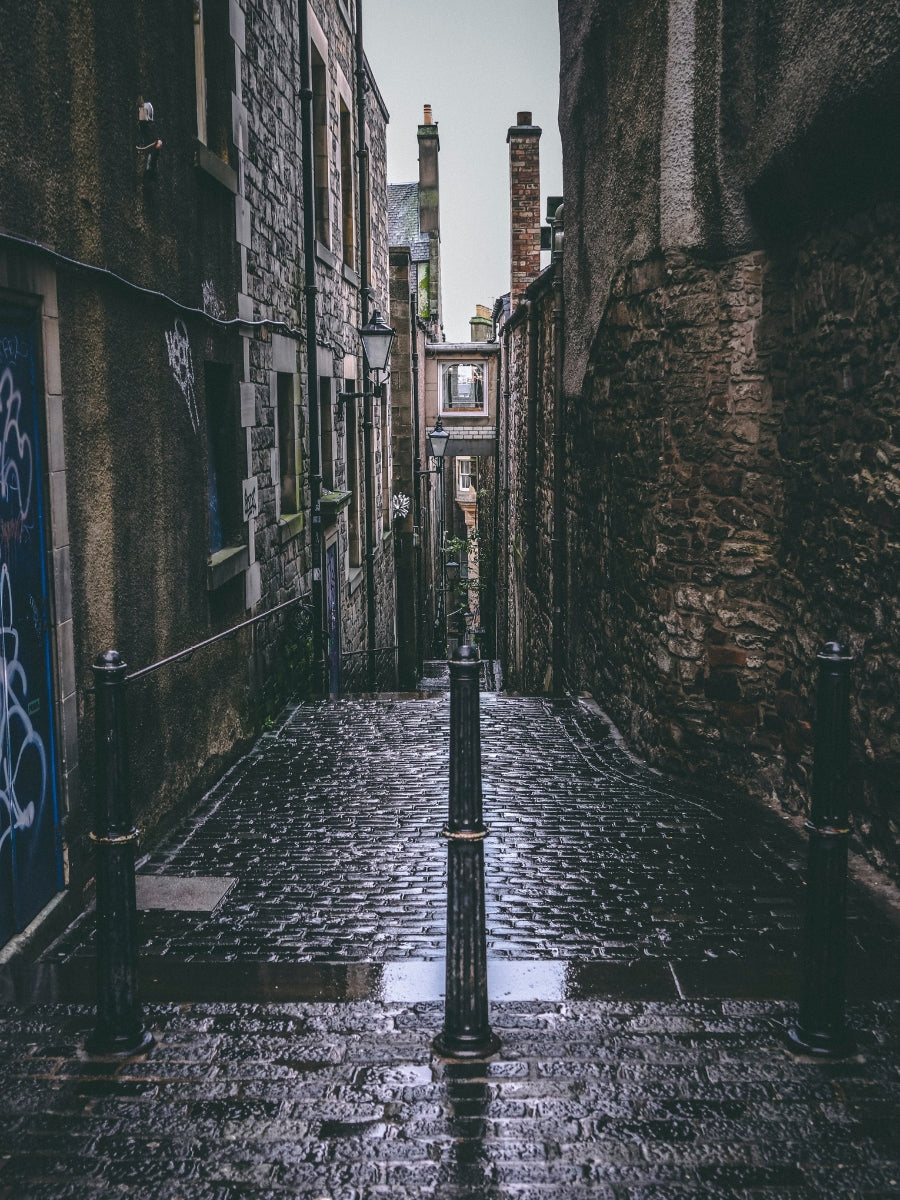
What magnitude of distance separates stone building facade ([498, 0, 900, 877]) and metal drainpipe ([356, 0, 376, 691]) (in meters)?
6.53

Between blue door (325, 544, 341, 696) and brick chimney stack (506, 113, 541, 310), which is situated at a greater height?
brick chimney stack (506, 113, 541, 310)

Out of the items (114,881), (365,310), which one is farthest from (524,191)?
(114,881)

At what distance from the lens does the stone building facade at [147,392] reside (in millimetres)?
3709

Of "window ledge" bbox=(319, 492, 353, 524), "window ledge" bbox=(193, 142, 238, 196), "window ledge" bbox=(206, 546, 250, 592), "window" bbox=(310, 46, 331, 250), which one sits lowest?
"window ledge" bbox=(206, 546, 250, 592)

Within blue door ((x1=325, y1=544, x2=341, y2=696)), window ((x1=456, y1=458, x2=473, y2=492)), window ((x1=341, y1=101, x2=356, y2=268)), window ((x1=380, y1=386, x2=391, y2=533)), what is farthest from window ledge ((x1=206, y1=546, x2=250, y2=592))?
window ((x1=456, y1=458, x2=473, y2=492))

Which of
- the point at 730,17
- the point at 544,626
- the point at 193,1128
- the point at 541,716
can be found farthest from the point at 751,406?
the point at 544,626

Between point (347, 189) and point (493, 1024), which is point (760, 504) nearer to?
point (493, 1024)

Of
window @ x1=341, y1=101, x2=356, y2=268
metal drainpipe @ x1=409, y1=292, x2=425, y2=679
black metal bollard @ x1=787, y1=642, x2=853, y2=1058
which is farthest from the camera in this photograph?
metal drainpipe @ x1=409, y1=292, x2=425, y2=679

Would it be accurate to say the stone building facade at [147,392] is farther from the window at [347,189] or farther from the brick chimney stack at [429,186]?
the brick chimney stack at [429,186]

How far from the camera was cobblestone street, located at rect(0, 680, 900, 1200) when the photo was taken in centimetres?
239

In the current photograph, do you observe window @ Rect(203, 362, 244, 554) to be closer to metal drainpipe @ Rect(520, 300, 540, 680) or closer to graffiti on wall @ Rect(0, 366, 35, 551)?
graffiti on wall @ Rect(0, 366, 35, 551)

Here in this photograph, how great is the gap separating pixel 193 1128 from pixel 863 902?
2.62 metres

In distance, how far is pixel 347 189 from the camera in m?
13.3

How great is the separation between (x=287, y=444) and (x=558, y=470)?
101 inches
